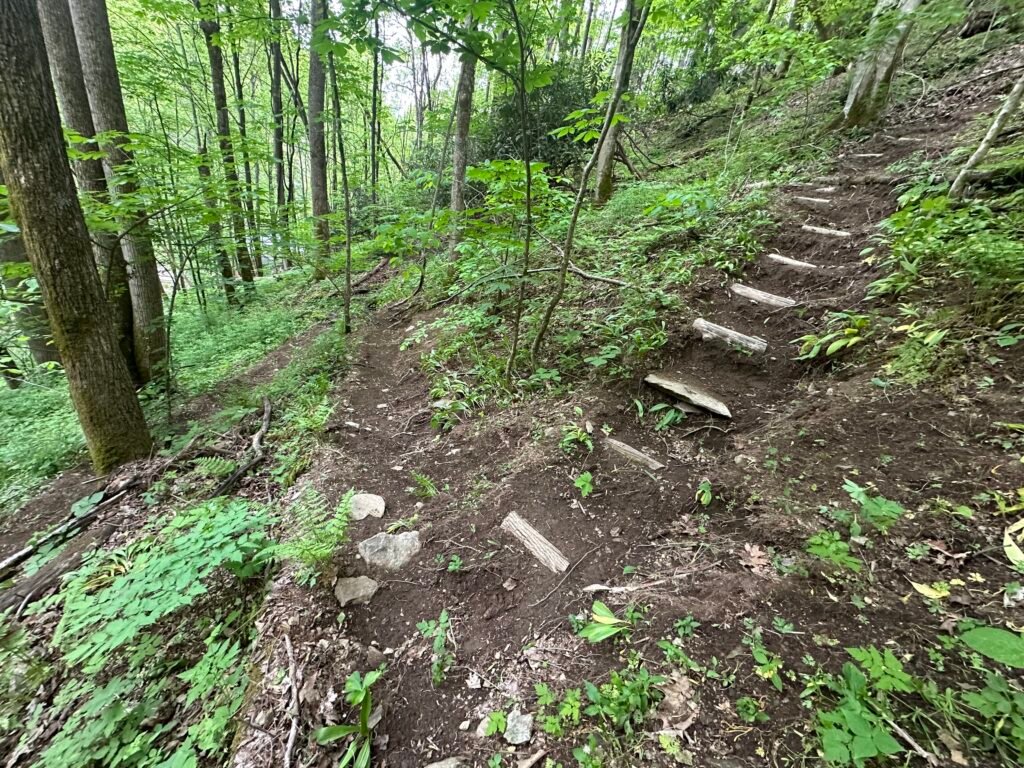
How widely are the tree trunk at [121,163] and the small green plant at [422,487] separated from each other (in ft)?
13.6

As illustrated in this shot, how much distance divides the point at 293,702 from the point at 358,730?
13.7 inches

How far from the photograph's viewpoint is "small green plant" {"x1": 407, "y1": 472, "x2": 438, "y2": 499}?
320 centimetres

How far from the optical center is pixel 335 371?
5.41m

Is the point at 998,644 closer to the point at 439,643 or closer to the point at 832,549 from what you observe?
the point at 832,549

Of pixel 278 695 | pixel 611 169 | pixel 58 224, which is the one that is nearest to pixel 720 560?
pixel 278 695

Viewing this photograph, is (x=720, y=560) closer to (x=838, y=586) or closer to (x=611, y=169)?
(x=838, y=586)

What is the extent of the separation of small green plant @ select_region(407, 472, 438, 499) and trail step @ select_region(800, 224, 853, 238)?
5.10 meters

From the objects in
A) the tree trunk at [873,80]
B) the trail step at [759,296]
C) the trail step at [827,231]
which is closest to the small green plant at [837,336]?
the trail step at [759,296]

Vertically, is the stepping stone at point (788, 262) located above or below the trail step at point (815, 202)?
below

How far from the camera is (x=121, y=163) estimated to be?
190 inches

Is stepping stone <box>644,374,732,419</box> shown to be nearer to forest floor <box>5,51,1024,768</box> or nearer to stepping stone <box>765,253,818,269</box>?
forest floor <box>5,51,1024,768</box>

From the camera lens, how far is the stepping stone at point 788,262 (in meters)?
4.27

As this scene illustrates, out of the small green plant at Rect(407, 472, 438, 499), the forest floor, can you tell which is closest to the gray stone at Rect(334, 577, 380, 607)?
the forest floor

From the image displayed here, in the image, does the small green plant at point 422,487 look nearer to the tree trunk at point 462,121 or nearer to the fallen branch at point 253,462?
the fallen branch at point 253,462
